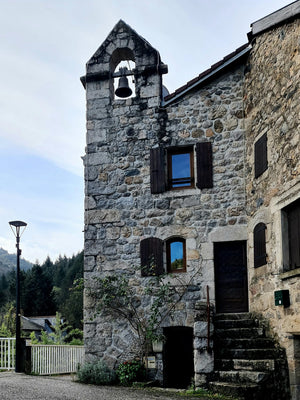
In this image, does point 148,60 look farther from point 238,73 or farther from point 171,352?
point 171,352

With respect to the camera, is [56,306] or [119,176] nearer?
[119,176]

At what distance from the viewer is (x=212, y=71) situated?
11.1m

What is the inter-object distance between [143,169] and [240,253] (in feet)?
9.28

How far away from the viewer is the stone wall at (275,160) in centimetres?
853

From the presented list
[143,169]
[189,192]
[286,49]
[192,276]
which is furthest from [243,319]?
[286,49]

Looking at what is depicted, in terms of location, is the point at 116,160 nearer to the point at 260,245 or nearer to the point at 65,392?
the point at 260,245

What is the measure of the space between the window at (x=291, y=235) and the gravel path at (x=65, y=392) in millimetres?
2897

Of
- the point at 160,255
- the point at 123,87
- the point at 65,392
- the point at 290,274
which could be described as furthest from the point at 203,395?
the point at 123,87

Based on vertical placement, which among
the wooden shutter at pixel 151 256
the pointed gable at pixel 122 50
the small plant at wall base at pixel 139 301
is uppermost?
the pointed gable at pixel 122 50

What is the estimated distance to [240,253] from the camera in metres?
10.6

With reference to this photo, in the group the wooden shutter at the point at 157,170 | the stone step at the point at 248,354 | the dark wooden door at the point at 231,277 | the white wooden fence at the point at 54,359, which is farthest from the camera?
the white wooden fence at the point at 54,359

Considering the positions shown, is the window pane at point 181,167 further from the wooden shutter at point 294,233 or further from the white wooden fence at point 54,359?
the white wooden fence at point 54,359

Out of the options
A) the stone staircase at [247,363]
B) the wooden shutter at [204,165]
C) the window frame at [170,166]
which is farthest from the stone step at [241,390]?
the window frame at [170,166]

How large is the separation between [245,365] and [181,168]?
14.9 feet
